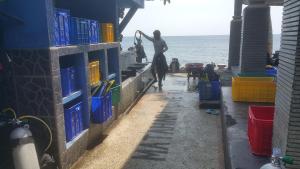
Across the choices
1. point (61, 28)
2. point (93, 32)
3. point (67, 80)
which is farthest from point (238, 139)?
point (93, 32)

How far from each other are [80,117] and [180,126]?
276cm

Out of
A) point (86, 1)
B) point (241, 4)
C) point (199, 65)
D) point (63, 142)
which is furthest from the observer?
point (241, 4)

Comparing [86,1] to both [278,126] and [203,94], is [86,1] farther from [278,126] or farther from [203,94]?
[278,126]

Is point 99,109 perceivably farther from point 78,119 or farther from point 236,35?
point 236,35

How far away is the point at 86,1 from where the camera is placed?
25.9 feet

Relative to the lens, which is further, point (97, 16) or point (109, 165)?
point (97, 16)

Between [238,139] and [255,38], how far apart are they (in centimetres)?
410

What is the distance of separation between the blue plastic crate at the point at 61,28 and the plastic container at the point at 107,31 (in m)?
2.11

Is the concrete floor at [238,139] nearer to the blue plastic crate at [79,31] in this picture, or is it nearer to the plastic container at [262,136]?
the plastic container at [262,136]

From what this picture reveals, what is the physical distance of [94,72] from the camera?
21.2 feet

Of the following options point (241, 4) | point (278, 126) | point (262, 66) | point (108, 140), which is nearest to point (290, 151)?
point (278, 126)

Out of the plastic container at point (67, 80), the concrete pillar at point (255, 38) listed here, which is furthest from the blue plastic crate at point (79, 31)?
the concrete pillar at point (255, 38)

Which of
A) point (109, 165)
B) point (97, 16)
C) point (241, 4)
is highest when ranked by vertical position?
point (241, 4)

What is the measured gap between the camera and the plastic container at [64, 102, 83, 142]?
5.11 m
